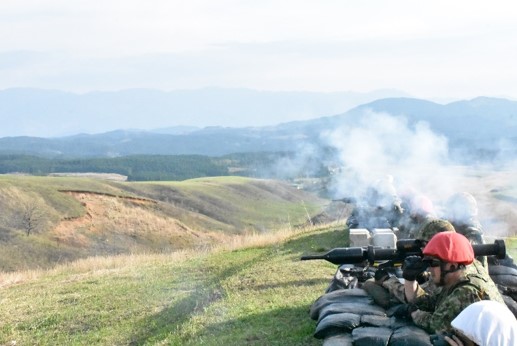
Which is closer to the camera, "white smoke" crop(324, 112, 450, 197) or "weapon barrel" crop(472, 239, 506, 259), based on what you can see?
"weapon barrel" crop(472, 239, 506, 259)

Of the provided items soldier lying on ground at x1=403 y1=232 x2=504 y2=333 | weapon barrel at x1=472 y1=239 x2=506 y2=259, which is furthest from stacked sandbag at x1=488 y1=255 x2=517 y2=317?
soldier lying on ground at x1=403 y1=232 x2=504 y2=333

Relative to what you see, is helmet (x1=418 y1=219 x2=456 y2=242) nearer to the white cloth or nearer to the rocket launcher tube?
the rocket launcher tube

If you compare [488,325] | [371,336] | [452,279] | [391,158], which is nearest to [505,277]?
[371,336]

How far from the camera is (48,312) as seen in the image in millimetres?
12734

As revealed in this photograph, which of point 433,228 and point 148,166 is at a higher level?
point 433,228

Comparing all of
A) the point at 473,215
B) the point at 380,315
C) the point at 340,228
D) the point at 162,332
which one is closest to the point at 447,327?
the point at 380,315

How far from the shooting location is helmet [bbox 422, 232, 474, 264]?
20.0 ft

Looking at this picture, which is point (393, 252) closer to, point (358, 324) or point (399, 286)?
point (399, 286)

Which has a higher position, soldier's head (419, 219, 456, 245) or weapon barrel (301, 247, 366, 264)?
soldier's head (419, 219, 456, 245)

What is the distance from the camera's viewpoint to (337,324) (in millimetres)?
7816

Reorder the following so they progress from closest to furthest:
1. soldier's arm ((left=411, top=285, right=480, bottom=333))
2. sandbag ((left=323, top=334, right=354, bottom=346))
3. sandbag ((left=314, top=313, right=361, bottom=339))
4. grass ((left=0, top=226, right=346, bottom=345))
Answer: soldier's arm ((left=411, top=285, right=480, bottom=333))
sandbag ((left=323, top=334, right=354, bottom=346))
sandbag ((left=314, top=313, right=361, bottom=339))
grass ((left=0, top=226, right=346, bottom=345))

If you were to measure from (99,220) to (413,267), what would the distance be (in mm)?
65488

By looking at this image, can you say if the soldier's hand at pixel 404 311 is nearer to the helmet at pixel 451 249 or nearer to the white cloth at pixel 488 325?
the helmet at pixel 451 249

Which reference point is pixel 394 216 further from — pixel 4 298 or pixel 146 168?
pixel 146 168
